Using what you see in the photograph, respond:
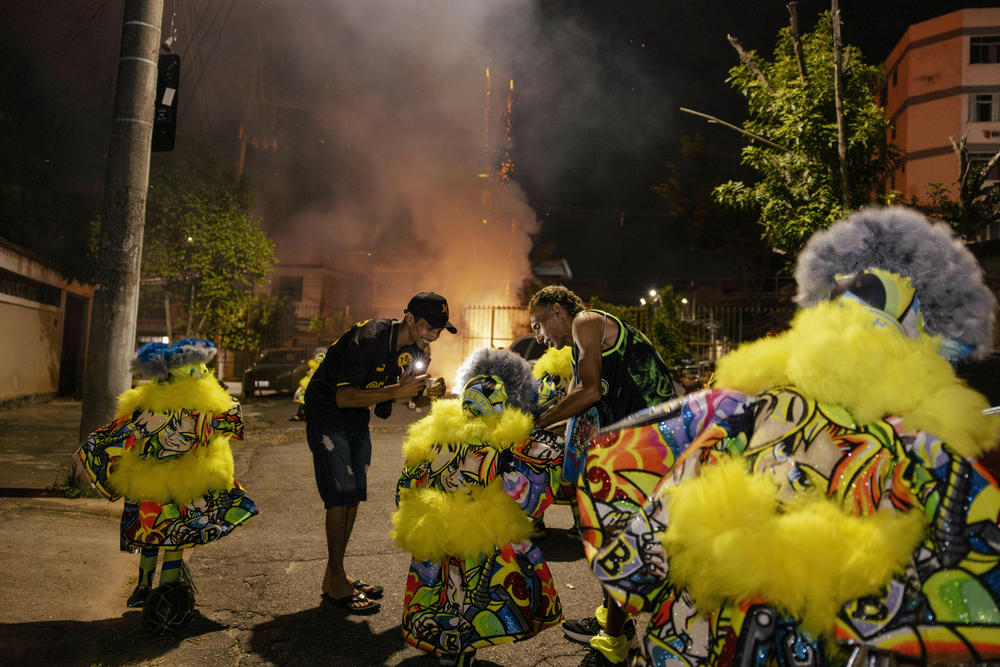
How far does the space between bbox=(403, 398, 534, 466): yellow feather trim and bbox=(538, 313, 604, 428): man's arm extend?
0.32m

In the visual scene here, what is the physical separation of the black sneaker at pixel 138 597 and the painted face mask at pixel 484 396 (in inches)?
87.7

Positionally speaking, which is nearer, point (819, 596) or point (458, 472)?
point (819, 596)

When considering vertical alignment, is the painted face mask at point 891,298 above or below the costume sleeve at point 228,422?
above

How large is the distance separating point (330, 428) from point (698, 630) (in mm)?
2874

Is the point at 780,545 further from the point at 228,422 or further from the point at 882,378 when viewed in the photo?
the point at 228,422

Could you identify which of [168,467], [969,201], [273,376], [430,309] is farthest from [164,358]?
[273,376]

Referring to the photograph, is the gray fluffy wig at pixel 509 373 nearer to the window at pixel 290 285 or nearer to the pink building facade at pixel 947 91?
the pink building facade at pixel 947 91

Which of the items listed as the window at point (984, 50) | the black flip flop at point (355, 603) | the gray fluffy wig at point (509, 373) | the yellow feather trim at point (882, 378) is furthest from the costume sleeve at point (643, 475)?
the window at point (984, 50)

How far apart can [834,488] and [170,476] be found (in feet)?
11.0

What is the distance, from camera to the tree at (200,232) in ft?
54.7

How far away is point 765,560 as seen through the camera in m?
1.58

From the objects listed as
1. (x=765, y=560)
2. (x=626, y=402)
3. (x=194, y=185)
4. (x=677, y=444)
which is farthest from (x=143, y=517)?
(x=194, y=185)

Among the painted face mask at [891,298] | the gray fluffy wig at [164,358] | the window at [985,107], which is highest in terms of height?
the window at [985,107]

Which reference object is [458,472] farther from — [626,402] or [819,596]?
[819,596]
